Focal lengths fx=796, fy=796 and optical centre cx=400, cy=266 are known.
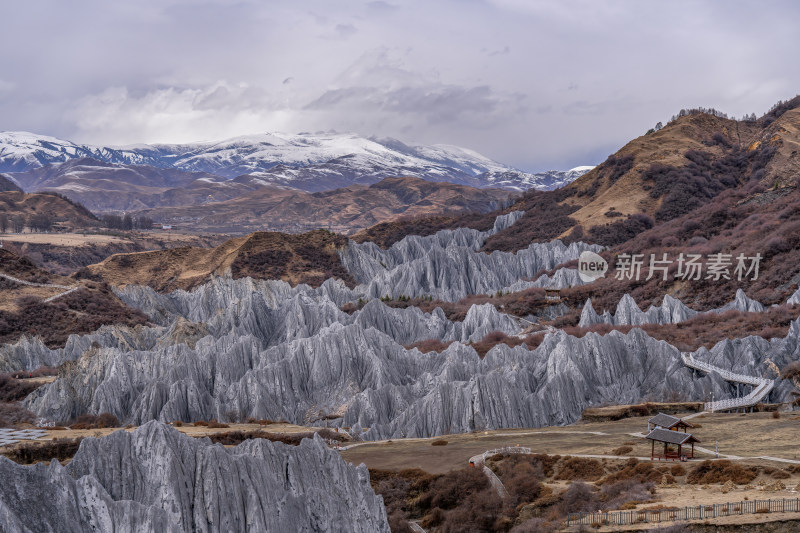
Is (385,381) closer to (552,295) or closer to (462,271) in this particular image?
(552,295)

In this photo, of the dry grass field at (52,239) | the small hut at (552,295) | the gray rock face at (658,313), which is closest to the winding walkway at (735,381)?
the gray rock face at (658,313)

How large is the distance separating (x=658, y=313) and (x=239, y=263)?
74323 millimetres

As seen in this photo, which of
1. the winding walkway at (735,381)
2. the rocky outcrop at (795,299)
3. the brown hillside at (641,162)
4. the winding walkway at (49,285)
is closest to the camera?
the winding walkway at (735,381)

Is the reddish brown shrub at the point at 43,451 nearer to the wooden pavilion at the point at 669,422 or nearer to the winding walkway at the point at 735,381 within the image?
the wooden pavilion at the point at 669,422

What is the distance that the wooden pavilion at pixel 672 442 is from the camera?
3688 cm

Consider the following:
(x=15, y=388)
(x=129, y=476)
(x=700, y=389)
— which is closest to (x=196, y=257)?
(x=15, y=388)

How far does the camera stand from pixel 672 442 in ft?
121

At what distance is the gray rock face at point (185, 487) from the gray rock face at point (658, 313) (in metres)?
57.7

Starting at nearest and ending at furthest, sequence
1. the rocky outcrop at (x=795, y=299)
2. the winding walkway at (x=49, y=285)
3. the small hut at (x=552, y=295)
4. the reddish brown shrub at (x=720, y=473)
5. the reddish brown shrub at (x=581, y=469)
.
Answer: the reddish brown shrub at (x=720, y=473) → the reddish brown shrub at (x=581, y=469) → the rocky outcrop at (x=795, y=299) → the winding walkway at (x=49, y=285) → the small hut at (x=552, y=295)

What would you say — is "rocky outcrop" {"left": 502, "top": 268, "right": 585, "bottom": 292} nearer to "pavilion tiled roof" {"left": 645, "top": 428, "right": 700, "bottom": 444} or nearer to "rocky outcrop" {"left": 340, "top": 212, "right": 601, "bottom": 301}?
"rocky outcrop" {"left": 340, "top": 212, "right": 601, "bottom": 301}

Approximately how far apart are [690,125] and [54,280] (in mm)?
131515

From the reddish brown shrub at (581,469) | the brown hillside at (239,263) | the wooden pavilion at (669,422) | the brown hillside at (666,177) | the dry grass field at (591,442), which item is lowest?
the reddish brown shrub at (581,469)

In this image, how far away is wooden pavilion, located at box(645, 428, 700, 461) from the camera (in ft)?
121

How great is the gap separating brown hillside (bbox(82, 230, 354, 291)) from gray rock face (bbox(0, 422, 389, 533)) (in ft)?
333
